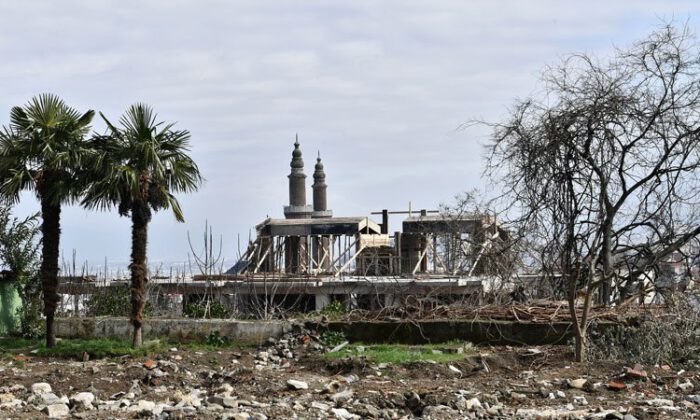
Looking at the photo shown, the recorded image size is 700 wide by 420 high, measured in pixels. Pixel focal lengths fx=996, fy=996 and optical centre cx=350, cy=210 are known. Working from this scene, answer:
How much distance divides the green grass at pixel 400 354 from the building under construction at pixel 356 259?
10600 millimetres

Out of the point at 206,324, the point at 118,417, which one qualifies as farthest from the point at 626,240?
the point at 118,417

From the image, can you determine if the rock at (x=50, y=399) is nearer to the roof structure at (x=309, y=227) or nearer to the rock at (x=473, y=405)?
the rock at (x=473, y=405)

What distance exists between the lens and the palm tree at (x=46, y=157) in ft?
61.5

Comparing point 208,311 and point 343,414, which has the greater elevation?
point 208,311

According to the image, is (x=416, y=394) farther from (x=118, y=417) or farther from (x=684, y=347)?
(x=684, y=347)

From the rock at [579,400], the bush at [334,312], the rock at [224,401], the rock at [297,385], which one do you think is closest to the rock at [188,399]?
the rock at [224,401]

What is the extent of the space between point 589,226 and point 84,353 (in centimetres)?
916

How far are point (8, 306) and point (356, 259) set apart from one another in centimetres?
2152

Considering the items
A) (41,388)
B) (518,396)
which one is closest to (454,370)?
(518,396)

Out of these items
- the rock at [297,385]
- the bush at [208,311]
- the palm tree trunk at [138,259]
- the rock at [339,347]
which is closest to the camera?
the rock at [297,385]

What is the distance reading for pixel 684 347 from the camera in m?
16.1

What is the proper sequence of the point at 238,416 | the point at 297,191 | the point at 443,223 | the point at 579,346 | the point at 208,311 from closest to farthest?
the point at 238,416 < the point at 579,346 < the point at 208,311 < the point at 443,223 < the point at 297,191

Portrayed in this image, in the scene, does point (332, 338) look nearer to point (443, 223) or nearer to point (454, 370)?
point (454, 370)

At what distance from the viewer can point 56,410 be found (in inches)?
502
